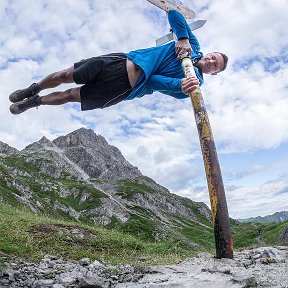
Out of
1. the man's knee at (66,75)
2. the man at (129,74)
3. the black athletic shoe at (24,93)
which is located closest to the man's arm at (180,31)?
the man at (129,74)

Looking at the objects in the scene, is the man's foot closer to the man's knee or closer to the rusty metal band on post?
the man's knee

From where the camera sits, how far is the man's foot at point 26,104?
31.6 ft

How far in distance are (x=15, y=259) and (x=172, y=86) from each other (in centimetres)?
590

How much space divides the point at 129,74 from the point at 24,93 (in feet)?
9.02

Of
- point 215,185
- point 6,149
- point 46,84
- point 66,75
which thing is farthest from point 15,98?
point 6,149

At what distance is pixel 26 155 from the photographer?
541ft

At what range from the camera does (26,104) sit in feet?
31.6

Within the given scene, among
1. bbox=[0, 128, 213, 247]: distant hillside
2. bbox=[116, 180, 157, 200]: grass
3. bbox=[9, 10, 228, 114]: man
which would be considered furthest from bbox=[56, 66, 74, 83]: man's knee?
bbox=[116, 180, 157, 200]: grass

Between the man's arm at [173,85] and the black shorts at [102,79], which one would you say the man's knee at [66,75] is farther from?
the man's arm at [173,85]

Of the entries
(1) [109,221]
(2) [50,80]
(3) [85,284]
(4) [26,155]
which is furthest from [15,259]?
(4) [26,155]

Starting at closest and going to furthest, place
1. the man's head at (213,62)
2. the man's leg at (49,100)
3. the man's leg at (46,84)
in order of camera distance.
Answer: the man's leg at (46,84) → the man's head at (213,62) → the man's leg at (49,100)

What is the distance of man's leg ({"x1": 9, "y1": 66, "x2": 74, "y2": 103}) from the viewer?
9.09 meters

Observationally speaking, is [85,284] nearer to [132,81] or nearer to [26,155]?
[132,81]

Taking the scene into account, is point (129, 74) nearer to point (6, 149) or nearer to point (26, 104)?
point (26, 104)
